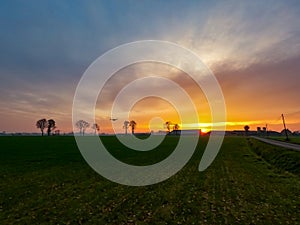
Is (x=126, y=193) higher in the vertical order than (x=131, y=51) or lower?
lower

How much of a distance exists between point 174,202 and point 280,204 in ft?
20.6

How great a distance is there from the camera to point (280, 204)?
15.3 metres

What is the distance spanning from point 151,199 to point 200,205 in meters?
3.15

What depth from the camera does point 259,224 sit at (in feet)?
38.8

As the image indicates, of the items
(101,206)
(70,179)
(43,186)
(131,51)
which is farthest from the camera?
(131,51)

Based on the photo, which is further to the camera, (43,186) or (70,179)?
(70,179)

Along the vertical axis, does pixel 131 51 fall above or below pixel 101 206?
above

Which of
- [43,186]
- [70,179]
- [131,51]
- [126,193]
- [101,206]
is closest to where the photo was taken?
[101,206]

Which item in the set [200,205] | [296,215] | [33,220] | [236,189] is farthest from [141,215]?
[236,189]

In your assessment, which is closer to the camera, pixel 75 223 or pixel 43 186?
pixel 75 223

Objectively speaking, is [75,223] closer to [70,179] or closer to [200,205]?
[200,205]

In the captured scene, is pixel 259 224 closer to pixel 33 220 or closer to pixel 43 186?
pixel 33 220

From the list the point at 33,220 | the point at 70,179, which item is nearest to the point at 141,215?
the point at 33,220

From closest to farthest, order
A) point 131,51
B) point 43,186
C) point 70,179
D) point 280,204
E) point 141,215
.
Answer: point 141,215 < point 280,204 < point 43,186 < point 70,179 < point 131,51
